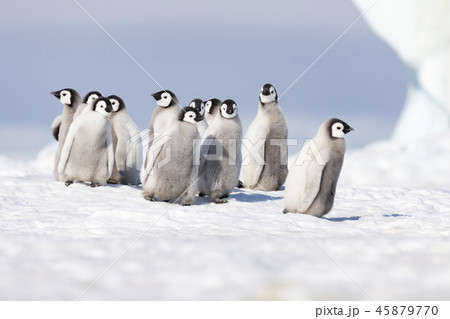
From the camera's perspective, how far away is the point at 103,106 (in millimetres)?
5395

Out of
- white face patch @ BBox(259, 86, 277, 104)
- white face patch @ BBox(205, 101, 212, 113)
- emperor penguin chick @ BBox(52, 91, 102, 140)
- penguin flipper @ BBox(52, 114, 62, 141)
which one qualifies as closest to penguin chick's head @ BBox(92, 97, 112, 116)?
emperor penguin chick @ BBox(52, 91, 102, 140)

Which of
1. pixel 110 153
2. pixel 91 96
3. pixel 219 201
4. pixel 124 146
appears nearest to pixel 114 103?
pixel 91 96

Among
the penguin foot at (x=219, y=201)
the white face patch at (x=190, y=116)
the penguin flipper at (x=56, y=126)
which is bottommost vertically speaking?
the penguin foot at (x=219, y=201)

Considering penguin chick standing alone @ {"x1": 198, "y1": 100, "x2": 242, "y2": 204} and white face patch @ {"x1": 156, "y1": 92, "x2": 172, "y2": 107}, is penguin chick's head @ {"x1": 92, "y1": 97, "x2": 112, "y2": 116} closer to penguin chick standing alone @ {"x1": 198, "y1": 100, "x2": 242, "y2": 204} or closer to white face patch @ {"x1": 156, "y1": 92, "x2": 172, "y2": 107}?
white face patch @ {"x1": 156, "y1": 92, "x2": 172, "y2": 107}

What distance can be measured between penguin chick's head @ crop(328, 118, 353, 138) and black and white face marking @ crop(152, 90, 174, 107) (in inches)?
79.0

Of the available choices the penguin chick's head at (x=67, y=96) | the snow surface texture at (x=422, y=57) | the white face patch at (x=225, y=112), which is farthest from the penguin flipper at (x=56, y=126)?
the snow surface texture at (x=422, y=57)

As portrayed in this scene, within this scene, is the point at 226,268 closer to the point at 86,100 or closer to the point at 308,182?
the point at 308,182

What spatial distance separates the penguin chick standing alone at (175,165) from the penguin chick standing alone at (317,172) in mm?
817

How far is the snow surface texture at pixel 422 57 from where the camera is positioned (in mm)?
11438

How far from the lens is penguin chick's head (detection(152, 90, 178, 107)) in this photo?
19.2 feet

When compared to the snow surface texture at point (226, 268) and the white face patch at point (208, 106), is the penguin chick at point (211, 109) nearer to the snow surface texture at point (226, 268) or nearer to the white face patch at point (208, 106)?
the white face patch at point (208, 106)

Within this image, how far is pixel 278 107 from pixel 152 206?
2.27 meters

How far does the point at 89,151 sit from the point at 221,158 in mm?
1208

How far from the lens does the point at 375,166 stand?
8719 mm
